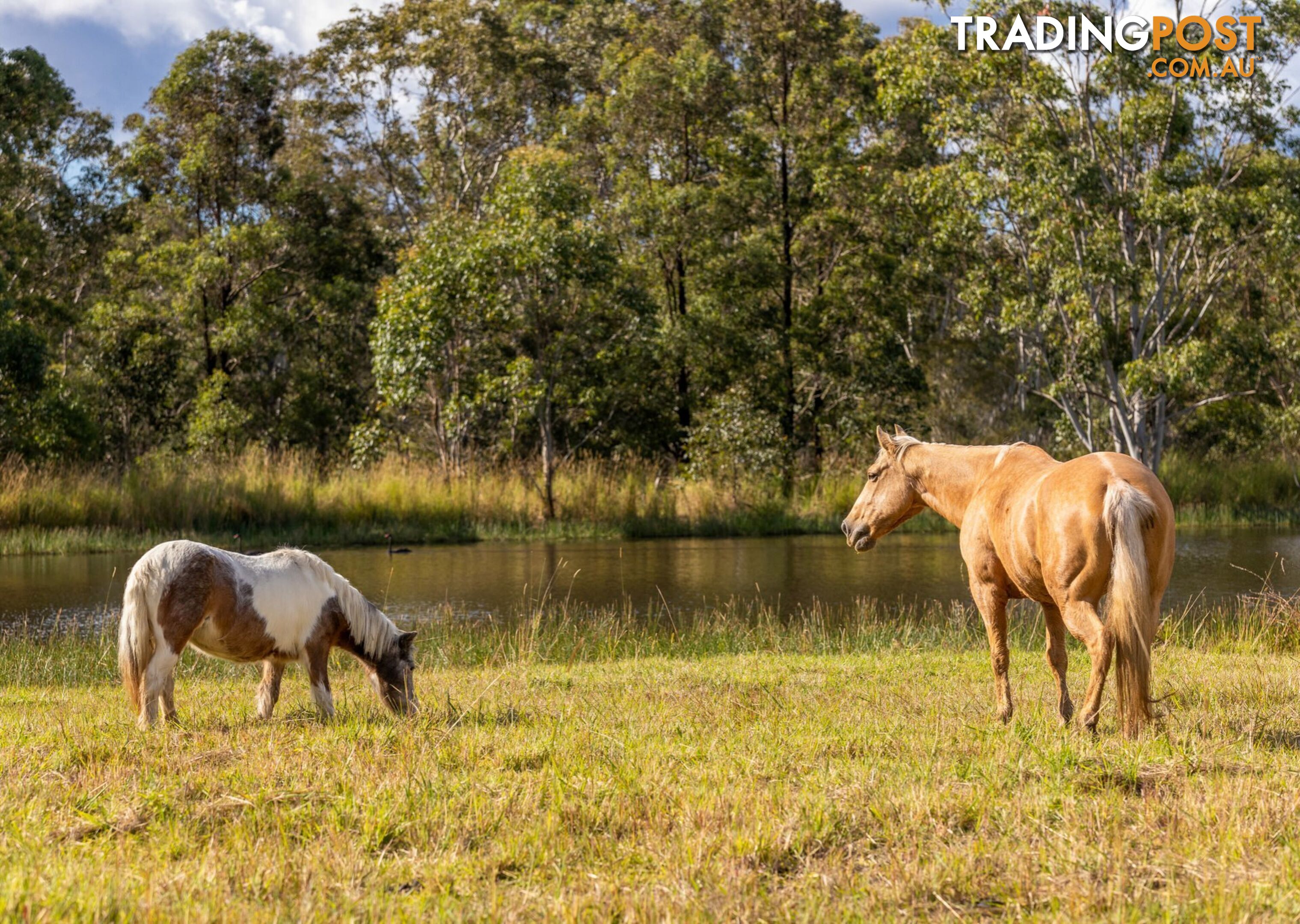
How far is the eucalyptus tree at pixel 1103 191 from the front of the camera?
2203 centimetres

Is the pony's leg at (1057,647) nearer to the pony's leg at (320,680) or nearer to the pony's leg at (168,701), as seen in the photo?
the pony's leg at (320,680)

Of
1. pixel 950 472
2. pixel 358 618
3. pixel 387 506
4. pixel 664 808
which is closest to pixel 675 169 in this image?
pixel 387 506

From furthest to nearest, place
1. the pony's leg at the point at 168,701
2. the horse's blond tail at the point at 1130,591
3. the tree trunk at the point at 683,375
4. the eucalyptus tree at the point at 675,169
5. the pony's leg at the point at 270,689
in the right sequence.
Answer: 1. the tree trunk at the point at 683,375
2. the eucalyptus tree at the point at 675,169
3. the pony's leg at the point at 270,689
4. the pony's leg at the point at 168,701
5. the horse's blond tail at the point at 1130,591

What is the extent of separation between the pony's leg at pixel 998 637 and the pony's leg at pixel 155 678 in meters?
4.11

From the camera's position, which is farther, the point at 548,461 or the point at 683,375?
the point at 683,375

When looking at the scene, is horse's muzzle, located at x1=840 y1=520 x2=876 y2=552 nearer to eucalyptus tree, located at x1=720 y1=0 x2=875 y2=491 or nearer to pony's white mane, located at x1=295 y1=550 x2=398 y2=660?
pony's white mane, located at x1=295 y1=550 x2=398 y2=660

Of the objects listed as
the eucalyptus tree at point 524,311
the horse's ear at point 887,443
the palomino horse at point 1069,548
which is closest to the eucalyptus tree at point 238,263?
the eucalyptus tree at point 524,311

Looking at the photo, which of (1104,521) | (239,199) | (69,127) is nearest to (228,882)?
(1104,521)

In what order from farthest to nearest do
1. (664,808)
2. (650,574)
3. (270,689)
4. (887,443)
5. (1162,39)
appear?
(1162,39), (650,574), (887,443), (270,689), (664,808)

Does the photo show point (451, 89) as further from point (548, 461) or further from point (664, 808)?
point (664, 808)

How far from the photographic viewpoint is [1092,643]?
5332 millimetres

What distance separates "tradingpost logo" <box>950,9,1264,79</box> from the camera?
870 inches

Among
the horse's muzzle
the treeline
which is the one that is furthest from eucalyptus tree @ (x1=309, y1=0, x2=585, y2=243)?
the horse's muzzle

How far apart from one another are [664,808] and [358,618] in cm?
290
